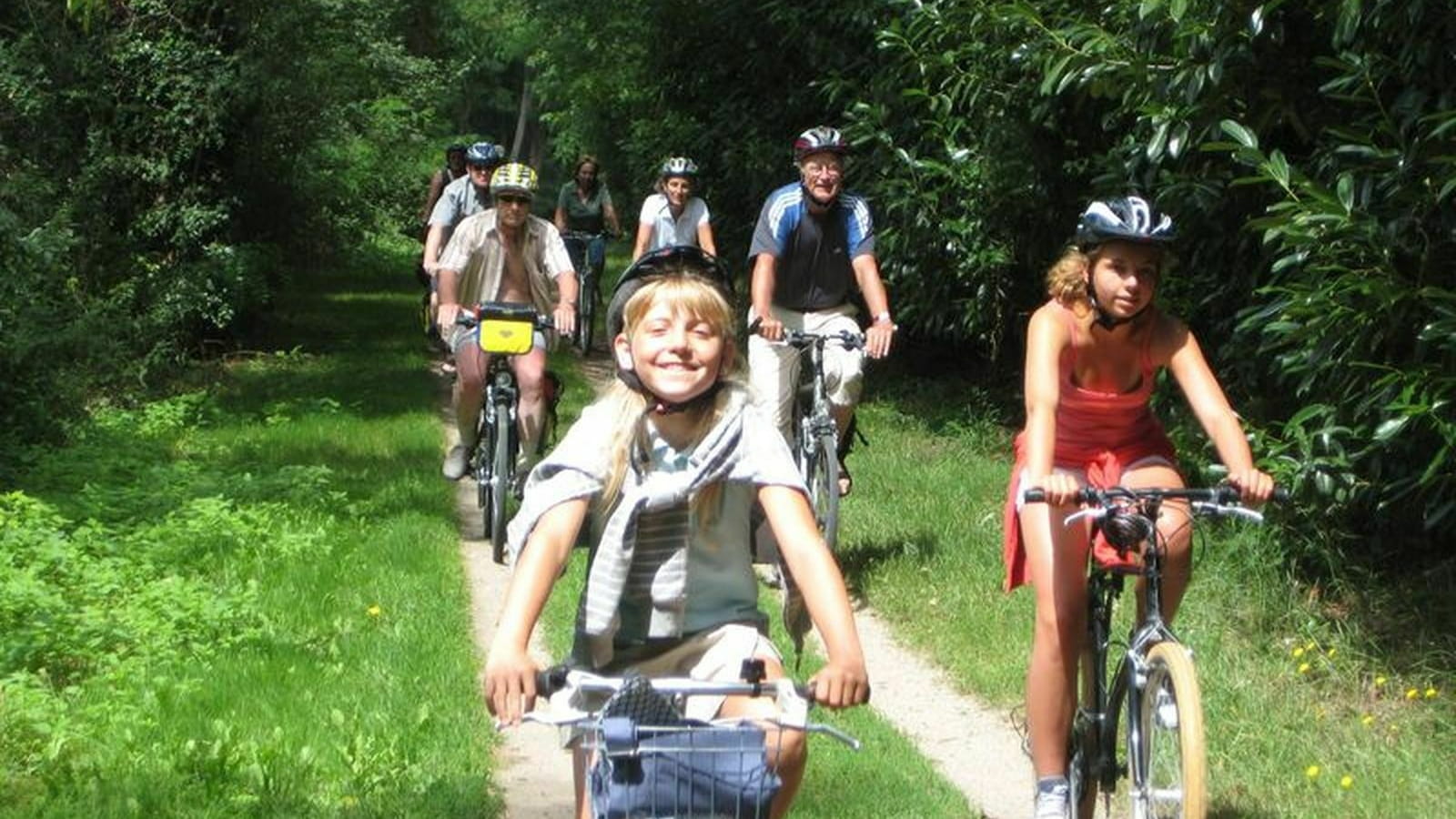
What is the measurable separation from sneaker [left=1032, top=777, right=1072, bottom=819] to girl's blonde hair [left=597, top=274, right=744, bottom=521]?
1.82 meters

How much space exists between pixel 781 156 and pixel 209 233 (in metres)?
5.14

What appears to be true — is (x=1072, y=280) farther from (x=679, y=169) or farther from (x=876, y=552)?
(x=679, y=169)

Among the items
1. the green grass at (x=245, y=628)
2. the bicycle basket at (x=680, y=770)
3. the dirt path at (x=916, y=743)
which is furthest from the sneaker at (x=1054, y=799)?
the bicycle basket at (x=680, y=770)

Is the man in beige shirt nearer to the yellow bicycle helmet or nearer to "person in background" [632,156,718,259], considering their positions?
the yellow bicycle helmet

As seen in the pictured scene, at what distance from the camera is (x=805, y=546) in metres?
4.37

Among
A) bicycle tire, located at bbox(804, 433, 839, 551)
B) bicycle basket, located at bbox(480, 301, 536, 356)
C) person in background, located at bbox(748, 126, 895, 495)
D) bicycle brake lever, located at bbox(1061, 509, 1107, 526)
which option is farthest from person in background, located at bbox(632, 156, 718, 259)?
bicycle brake lever, located at bbox(1061, 509, 1107, 526)

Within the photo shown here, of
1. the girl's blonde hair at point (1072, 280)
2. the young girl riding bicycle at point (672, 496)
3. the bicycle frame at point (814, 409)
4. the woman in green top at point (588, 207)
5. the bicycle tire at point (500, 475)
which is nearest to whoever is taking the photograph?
the young girl riding bicycle at point (672, 496)

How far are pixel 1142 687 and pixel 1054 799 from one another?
544 mm

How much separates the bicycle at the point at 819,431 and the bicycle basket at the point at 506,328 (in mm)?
1320

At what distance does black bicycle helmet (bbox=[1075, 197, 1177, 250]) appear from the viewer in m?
5.68

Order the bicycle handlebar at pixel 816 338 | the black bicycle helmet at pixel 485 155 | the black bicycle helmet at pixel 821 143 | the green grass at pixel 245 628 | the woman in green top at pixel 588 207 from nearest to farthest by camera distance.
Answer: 1. the green grass at pixel 245 628
2. the black bicycle helmet at pixel 821 143
3. the bicycle handlebar at pixel 816 338
4. the black bicycle helmet at pixel 485 155
5. the woman in green top at pixel 588 207

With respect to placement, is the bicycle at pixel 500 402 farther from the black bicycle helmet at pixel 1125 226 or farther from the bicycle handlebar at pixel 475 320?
the black bicycle helmet at pixel 1125 226

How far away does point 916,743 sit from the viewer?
Answer: 26.0 feet

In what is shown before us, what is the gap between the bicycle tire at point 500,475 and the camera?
37.2ft
